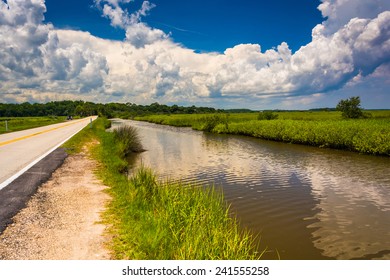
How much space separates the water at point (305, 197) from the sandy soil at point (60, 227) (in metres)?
4.33

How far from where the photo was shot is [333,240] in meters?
8.21

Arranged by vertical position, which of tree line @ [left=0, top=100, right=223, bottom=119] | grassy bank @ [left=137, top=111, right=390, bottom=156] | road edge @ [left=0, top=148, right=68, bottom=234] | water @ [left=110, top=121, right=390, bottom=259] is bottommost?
water @ [left=110, top=121, right=390, bottom=259]

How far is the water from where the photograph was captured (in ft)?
26.2

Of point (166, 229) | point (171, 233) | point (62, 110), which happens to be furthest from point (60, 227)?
point (62, 110)

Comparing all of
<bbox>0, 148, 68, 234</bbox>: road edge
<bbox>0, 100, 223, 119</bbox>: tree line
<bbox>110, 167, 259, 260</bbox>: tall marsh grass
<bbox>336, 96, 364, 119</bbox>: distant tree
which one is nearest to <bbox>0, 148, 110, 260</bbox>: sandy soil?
<bbox>0, 148, 68, 234</bbox>: road edge

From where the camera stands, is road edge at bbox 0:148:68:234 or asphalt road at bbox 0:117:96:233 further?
asphalt road at bbox 0:117:96:233

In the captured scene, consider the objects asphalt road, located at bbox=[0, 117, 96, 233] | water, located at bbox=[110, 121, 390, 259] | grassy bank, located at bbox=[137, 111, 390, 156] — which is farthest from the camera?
grassy bank, located at bbox=[137, 111, 390, 156]

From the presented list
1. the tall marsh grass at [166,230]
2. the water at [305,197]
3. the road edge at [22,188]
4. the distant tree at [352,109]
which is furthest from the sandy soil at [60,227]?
the distant tree at [352,109]

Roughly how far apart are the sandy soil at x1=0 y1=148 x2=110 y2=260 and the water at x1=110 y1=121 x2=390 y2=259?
433cm

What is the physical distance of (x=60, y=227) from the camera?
19.5ft

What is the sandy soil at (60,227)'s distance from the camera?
16.0 feet

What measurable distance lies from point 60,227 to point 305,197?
379 inches

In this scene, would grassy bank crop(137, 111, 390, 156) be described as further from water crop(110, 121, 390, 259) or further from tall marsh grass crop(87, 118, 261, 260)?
tall marsh grass crop(87, 118, 261, 260)
